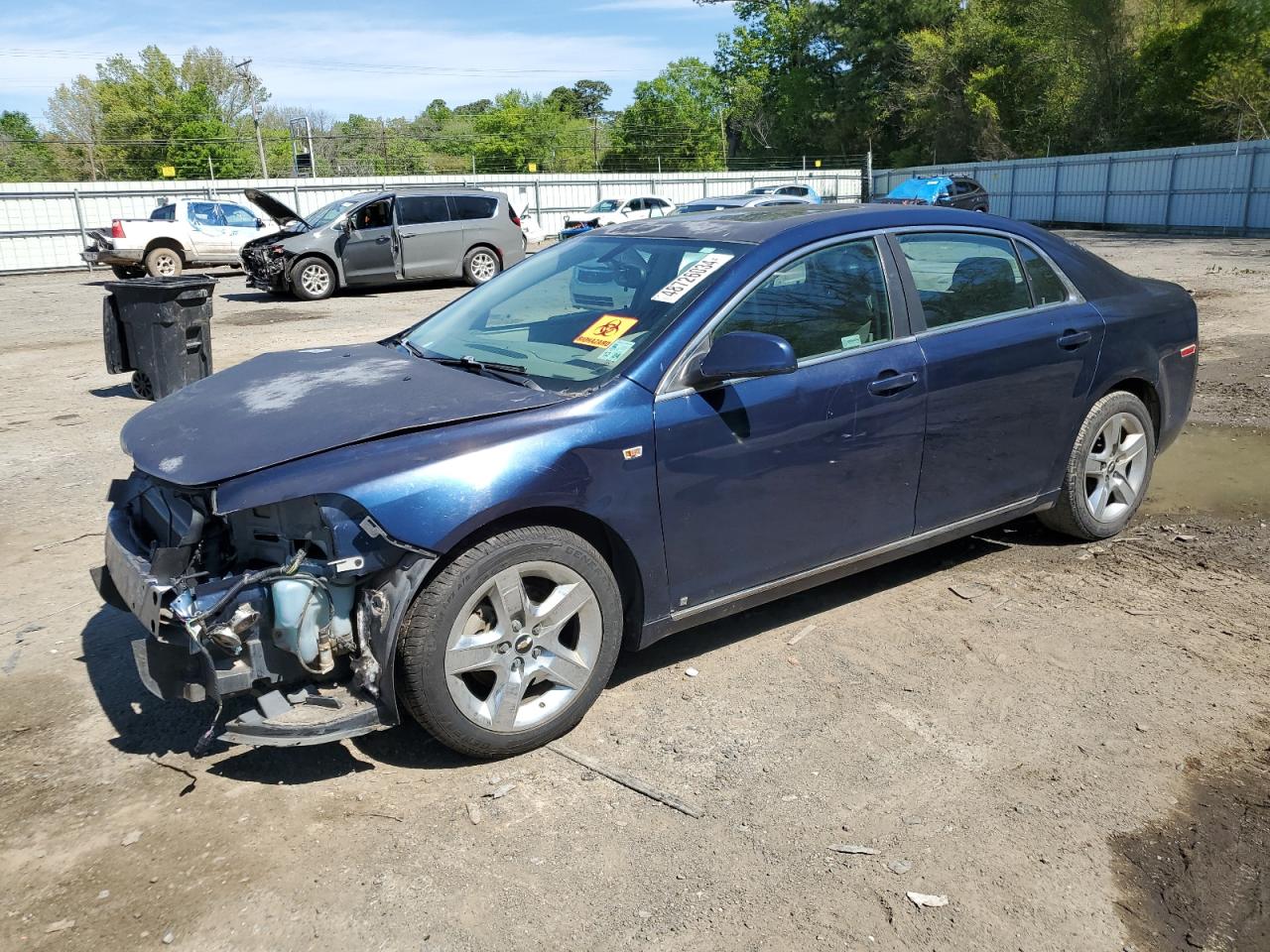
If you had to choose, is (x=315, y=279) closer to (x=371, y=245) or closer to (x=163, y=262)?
(x=371, y=245)

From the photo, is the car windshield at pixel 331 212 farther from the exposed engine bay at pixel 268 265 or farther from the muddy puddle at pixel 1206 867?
the muddy puddle at pixel 1206 867

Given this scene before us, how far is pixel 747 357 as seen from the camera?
3439 millimetres

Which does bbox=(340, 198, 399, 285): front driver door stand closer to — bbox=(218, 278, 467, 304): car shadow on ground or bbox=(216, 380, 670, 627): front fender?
bbox=(218, 278, 467, 304): car shadow on ground

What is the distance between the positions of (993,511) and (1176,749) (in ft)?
4.76

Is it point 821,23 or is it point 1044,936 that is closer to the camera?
point 1044,936

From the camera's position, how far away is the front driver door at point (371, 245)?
17.4m

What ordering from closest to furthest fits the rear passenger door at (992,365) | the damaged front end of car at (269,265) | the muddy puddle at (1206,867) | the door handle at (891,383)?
→ the muddy puddle at (1206,867) < the door handle at (891,383) < the rear passenger door at (992,365) < the damaged front end of car at (269,265)

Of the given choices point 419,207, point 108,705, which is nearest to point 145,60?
point 419,207

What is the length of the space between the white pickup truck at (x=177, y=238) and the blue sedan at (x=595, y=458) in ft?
63.1

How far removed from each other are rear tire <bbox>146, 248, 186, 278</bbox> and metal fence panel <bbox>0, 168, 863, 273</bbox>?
5583 millimetres

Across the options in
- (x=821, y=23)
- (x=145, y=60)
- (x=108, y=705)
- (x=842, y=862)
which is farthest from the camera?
(x=145, y=60)

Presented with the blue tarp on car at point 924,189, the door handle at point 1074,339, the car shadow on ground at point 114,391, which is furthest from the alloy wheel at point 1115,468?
the blue tarp on car at point 924,189

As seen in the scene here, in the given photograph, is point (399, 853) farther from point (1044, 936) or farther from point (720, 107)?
point (720, 107)

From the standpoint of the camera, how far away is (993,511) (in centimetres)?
458
